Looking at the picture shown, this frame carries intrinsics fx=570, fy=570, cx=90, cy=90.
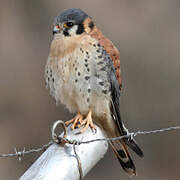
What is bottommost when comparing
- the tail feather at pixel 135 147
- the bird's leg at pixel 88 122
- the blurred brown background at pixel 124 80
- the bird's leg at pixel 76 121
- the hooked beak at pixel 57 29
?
the blurred brown background at pixel 124 80

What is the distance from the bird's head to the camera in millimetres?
3559

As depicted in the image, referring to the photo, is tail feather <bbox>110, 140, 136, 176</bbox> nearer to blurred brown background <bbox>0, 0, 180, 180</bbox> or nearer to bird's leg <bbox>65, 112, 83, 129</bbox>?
bird's leg <bbox>65, 112, 83, 129</bbox>

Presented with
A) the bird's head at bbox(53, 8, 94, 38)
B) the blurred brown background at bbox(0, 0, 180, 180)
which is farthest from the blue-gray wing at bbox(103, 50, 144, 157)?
the blurred brown background at bbox(0, 0, 180, 180)

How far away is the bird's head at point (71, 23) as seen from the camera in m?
3.56

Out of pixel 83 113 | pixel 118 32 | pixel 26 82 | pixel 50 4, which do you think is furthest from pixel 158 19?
pixel 83 113

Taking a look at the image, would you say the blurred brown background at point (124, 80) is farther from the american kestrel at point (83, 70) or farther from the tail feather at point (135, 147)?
the tail feather at point (135, 147)

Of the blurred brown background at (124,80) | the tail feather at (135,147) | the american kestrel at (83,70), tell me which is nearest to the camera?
the tail feather at (135,147)

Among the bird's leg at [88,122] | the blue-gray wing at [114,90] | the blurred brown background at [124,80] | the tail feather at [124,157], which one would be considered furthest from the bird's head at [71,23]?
the blurred brown background at [124,80]

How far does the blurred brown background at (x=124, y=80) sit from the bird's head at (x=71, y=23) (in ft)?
8.91

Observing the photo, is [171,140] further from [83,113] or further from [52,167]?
[52,167]

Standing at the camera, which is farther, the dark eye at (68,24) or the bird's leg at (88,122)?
the dark eye at (68,24)

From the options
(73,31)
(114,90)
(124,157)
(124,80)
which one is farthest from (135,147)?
(124,80)

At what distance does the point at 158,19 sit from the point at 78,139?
3.91 metres

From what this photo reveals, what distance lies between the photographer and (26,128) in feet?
21.4
